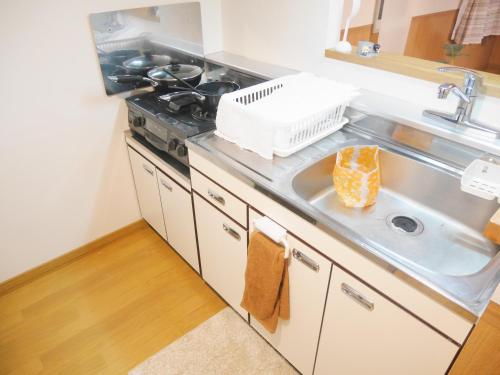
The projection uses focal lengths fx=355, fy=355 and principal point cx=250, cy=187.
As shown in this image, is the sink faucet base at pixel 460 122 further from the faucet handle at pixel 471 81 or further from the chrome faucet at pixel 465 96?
the faucet handle at pixel 471 81

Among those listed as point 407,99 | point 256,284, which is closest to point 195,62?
point 407,99

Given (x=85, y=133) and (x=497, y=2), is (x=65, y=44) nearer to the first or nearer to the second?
(x=85, y=133)

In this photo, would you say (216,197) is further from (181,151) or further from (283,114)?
(283,114)

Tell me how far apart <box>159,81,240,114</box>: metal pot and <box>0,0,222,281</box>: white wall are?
431 millimetres

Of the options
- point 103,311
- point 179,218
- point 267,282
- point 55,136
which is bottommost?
point 103,311

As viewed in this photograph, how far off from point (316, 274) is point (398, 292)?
0.29m

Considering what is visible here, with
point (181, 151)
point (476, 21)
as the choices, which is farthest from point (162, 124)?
point (476, 21)

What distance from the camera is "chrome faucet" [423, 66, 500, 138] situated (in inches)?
45.9

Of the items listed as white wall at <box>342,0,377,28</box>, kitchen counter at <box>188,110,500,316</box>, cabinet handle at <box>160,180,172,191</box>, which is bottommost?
cabinet handle at <box>160,180,172,191</box>

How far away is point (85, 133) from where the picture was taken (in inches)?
72.9

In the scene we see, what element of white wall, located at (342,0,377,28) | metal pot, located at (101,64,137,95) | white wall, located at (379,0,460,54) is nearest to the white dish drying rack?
metal pot, located at (101,64,137,95)

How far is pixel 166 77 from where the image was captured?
1.87 metres

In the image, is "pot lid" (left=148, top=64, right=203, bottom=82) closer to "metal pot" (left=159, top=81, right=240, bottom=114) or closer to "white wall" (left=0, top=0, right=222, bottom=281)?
"metal pot" (left=159, top=81, right=240, bottom=114)

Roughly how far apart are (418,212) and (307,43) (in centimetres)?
93
